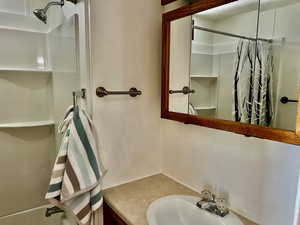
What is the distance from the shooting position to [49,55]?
76.8 inches

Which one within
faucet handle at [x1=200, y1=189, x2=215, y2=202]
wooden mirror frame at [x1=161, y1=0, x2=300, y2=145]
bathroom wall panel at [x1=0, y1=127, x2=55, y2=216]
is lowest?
bathroom wall panel at [x1=0, y1=127, x2=55, y2=216]

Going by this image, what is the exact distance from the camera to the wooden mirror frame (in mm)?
750

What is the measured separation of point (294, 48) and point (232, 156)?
54 centimetres

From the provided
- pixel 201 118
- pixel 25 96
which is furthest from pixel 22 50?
pixel 201 118

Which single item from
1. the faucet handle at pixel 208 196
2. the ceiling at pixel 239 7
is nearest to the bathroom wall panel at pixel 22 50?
the ceiling at pixel 239 7

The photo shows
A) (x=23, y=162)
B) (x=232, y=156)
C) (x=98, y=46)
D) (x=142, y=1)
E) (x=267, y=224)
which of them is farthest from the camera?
(x=23, y=162)

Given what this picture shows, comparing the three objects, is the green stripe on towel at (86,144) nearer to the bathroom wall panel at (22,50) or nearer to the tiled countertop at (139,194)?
the tiled countertop at (139,194)

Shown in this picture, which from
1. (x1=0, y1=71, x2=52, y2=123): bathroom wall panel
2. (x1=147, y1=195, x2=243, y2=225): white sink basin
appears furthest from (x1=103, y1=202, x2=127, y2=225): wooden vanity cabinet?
(x1=0, y1=71, x2=52, y2=123): bathroom wall panel

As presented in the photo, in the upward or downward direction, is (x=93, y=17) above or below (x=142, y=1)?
below

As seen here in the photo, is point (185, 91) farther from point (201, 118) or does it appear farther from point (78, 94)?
point (78, 94)

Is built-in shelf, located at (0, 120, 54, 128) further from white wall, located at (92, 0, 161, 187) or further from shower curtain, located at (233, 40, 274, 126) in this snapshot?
shower curtain, located at (233, 40, 274, 126)

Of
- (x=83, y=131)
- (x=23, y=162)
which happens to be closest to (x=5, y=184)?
(x=23, y=162)

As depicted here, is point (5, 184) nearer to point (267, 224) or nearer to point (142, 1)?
point (142, 1)

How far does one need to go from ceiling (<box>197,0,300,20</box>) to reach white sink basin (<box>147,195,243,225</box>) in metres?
0.93
